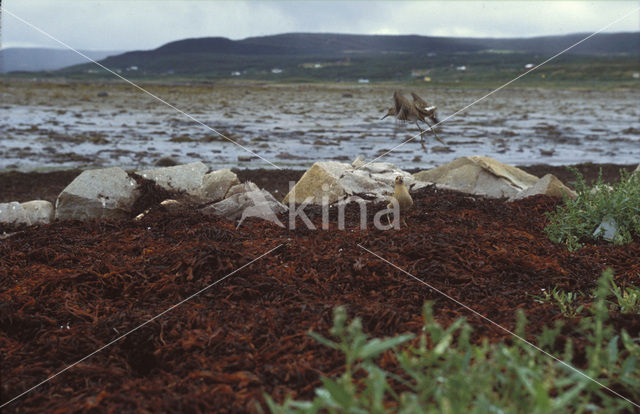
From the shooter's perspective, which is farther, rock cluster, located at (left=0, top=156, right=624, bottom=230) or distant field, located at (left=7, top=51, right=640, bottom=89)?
distant field, located at (left=7, top=51, right=640, bottom=89)

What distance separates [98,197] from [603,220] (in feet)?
21.5


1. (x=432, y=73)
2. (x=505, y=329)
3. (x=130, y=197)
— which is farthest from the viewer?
(x=432, y=73)

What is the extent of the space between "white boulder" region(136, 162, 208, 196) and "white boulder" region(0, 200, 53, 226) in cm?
143

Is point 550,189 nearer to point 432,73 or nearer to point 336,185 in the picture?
point 336,185

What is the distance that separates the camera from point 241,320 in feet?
11.7

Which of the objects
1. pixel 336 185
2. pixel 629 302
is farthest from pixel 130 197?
pixel 629 302

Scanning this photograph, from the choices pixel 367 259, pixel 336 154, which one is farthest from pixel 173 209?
pixel 336 154

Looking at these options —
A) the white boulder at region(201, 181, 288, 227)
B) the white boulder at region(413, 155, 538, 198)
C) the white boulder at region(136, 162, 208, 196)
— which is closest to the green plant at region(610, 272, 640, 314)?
the white boulder at region(201, 181, 288, 227)

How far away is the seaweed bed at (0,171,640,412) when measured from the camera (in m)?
2.87

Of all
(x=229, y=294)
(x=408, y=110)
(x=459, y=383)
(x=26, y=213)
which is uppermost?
(x=408, y=110)

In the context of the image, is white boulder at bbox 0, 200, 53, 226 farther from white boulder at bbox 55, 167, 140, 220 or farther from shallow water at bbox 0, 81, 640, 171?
shallow water at bbox 0, 81, 640, 171

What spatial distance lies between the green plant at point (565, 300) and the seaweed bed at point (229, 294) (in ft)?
0.30

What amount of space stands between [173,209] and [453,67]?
123m

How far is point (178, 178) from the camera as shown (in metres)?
8.45
